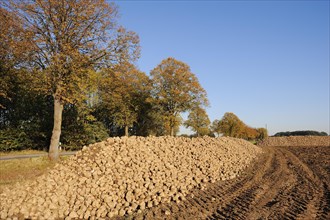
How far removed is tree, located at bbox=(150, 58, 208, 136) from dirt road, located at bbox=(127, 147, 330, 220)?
23984mm

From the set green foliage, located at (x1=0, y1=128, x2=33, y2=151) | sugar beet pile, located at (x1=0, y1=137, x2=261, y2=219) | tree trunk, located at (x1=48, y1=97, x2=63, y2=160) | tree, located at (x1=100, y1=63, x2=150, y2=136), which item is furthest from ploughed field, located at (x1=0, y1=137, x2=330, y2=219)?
tree, located at (x1=100, y1=63, x2=150, y2=136)

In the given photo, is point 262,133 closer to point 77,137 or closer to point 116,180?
point 77,137

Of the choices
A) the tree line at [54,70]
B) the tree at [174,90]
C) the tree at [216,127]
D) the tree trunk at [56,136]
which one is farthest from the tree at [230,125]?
the tree trunk at [56,136]

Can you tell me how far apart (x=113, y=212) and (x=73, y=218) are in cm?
119

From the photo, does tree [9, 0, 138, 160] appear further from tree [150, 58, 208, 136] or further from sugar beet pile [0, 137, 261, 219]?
tree [150, 58, 208, 136]

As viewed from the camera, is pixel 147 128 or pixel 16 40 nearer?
pixel 16 40

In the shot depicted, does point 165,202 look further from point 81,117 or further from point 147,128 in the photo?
point 147,128

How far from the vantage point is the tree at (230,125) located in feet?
229

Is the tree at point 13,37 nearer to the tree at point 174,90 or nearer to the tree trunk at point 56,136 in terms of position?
the tree trunk at point 56,136

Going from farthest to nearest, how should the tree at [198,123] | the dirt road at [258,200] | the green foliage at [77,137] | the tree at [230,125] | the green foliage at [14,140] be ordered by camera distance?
1. the tree at [230,125]
2. the tree at [198,123]
3. the green foliage at [77,137]
4. the green foliage at [14,140]
5. the dirt road at [258,200]

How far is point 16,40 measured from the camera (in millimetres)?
15094

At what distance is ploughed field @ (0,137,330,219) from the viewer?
329 inches

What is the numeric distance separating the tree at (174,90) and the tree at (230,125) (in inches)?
1324

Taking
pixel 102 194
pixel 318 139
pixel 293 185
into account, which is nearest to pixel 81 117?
pixel 102 194
